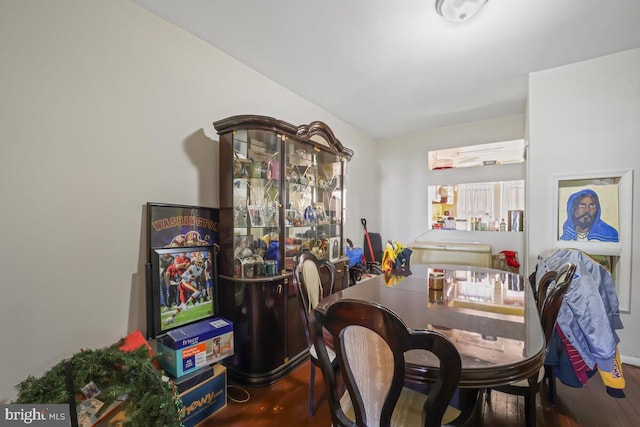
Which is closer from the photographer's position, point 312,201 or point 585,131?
point 585,131

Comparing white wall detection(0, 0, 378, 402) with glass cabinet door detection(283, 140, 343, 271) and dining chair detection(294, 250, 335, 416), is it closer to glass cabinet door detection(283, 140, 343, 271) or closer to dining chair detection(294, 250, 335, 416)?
glass cabinet door detection(283, 140, 343, 271)

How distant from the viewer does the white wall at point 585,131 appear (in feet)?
7.98

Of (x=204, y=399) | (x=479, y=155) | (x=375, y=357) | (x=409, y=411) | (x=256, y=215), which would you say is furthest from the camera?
(x=479, y=155)

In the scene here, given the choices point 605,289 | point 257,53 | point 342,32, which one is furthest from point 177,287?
point 605,289

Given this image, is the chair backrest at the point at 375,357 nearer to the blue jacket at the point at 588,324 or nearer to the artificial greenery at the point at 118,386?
the artificial greenery at the point at 118,386

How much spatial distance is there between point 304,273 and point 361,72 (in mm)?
2043

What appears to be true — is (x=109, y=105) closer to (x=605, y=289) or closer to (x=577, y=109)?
(x=605, y=289)

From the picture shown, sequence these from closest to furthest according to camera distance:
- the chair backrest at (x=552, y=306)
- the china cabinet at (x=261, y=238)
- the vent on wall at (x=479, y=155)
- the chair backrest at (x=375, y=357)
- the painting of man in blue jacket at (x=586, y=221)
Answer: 1. the chair backrest at (x=375, y=357)
2. the chair backrest at (x=552, y=306)
3. the china cabinet at (x=261, y=238)
4. the painting of man in blue jacket at (x=586, y=221)
5. the vent on wall at (x=479, y=155)

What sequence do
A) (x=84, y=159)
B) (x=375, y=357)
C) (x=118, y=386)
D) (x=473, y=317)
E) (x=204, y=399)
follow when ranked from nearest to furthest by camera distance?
1. (x=375, y=357)
2. (x=118, y=386)
3. (x=473, y=317)
4. (x=84, y=159)
5. (x=204, y=399)

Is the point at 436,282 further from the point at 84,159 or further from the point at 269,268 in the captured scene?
the point at 84,159

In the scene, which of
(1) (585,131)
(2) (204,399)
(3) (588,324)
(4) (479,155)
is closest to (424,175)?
(4) (479,155)

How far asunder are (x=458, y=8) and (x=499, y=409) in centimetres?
273

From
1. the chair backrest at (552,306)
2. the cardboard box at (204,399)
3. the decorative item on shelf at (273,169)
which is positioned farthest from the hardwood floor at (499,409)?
the decorative item on shelf at (273,169)

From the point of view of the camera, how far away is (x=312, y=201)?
2957 millimetres
